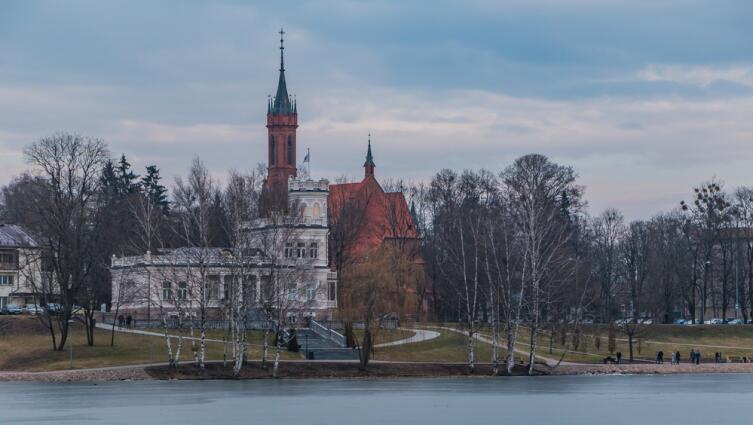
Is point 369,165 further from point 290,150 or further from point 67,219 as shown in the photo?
point 67,219

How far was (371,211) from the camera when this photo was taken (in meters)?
150

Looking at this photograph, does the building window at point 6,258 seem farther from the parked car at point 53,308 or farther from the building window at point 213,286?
the building window at point 213,286

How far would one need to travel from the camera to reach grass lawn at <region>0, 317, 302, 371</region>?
90.2 meters

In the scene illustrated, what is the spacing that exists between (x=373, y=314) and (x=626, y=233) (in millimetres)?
66512

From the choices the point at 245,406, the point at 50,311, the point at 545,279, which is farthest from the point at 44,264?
the point at 245,406

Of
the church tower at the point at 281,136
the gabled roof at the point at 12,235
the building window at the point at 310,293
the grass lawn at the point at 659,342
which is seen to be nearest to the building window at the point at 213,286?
the building window at the point at 310,293

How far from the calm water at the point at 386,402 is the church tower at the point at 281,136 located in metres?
76.5

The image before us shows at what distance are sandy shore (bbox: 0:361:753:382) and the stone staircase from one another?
5.20 meters

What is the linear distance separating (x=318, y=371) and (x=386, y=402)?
22266 mm

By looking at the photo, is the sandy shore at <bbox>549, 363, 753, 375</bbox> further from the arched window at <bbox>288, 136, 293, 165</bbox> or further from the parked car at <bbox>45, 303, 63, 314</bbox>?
the arched window at <bbox>288, 136, 293, 165</bbox>

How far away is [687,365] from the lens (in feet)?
330

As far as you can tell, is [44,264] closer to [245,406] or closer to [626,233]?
[245,406]

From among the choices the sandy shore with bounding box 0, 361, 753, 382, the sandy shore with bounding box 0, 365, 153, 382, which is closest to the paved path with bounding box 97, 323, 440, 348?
the sandy shore with bounding box 0, 361, 753, 382

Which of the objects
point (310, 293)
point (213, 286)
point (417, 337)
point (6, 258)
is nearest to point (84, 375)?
point (213, 286)
